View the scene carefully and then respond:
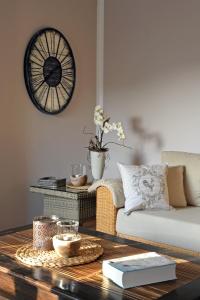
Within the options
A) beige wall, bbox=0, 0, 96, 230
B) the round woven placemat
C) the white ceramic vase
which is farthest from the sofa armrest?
the round woven placemat

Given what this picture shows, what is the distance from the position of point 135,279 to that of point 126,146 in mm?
2788

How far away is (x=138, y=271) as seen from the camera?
1.65 metres

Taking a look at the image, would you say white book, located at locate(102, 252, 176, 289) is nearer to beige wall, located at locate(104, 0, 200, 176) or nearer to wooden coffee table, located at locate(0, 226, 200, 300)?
wooden coffee table, located at locate(0, 226, 200, 300)

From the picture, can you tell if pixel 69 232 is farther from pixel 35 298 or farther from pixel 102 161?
pixel 102 161

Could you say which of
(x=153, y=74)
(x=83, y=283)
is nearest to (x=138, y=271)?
(x=83, y=283)

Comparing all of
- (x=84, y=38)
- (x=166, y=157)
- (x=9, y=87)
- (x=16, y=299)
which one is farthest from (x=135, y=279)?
(x=84, y=38)

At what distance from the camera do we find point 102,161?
3.73 meters

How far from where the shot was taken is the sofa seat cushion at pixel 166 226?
8.92ft

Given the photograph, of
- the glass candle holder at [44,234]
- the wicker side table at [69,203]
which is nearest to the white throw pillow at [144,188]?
the wicker side table at [69,203]

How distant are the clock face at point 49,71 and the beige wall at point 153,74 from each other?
52 cm

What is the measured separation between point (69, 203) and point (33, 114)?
939mm

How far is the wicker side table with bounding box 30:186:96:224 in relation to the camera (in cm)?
335

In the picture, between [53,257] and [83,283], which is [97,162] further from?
[83,283]

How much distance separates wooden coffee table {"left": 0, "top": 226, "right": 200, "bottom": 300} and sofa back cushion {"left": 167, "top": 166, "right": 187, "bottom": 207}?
4.03 feet
